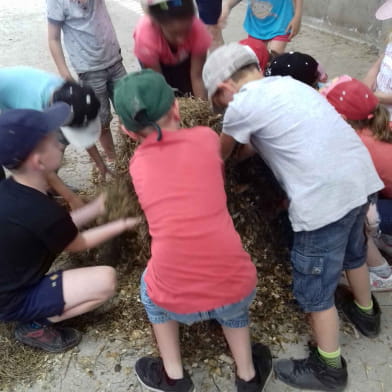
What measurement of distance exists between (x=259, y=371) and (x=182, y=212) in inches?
36.2

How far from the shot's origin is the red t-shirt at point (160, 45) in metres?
2.69

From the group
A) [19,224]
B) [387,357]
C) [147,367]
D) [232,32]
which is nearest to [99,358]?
[147,367]

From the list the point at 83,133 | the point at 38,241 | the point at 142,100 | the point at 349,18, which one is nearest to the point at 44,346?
the point at 38,241

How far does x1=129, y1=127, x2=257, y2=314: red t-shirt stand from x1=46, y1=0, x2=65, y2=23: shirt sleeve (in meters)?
1.77

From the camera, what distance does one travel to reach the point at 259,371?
6.53ft

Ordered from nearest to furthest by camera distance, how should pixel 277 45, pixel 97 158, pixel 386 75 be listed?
pixel 386 75
pixel 97 158
pixel 277 45

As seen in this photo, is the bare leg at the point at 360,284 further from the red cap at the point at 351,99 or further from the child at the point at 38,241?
the child at the point at 38,241

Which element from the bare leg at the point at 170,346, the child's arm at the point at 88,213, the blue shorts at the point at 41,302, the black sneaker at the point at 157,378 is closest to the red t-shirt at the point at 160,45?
the child's arm at the point at 88,213

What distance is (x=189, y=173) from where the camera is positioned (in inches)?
61.5

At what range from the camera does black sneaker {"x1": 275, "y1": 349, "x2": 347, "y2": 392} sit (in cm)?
194

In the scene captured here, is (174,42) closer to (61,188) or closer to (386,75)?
(61,188)

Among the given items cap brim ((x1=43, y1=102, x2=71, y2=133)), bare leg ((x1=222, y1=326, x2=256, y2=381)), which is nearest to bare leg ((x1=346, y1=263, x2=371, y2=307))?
bare leg ((x1=222, y1=326, x2=256, y2=381))

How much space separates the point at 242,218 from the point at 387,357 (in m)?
0.95

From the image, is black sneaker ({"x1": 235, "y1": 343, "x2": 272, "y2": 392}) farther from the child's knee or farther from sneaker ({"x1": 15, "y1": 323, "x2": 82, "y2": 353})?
sneaker ({"x1": 15, "y1": 323, "x2": 82, "y2": 353})
